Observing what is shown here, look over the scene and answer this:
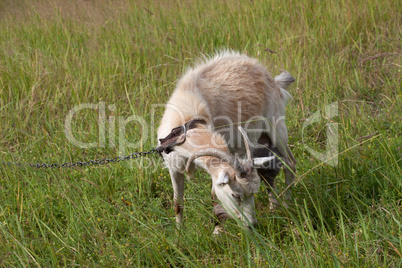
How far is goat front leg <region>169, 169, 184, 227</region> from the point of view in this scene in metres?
3.52

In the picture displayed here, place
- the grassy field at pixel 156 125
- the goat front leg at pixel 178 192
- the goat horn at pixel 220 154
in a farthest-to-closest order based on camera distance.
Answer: the goat front leg at pixel 178 192 < the grassy field at pixel 156 125 < the goat horn at pixel 220 154

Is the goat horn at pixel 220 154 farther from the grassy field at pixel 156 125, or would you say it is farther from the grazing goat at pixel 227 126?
the grassy field at pixel 156 125

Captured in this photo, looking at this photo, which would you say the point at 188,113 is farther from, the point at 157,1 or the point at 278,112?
the point at 157,1

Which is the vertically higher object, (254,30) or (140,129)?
(254,30)

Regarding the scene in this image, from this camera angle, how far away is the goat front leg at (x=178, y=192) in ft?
11.5

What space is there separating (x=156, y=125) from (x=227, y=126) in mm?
1241

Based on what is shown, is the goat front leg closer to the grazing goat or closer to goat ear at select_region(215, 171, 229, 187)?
the grazing goat

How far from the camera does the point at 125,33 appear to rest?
6297 millimetres

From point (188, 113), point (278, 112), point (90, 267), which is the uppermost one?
point (188, 113)

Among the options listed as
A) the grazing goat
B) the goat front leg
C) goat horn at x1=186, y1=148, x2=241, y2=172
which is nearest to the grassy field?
the goat front leg

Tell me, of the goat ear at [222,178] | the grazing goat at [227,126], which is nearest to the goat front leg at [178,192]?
the grazing goat at [227,126]

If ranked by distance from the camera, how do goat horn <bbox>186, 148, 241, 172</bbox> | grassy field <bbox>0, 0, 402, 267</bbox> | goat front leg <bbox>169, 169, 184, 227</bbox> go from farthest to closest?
goat front leg <bbox>169, 169, 184, 227</bbox> < grassy field <bbox>0, 0, 402, 267</bbox> < goat horn <bbox>186, 148, 241, 172</bbox>

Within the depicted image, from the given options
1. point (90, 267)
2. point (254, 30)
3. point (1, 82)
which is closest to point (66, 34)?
point (1, 82)

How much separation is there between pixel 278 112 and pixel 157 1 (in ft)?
13.3
